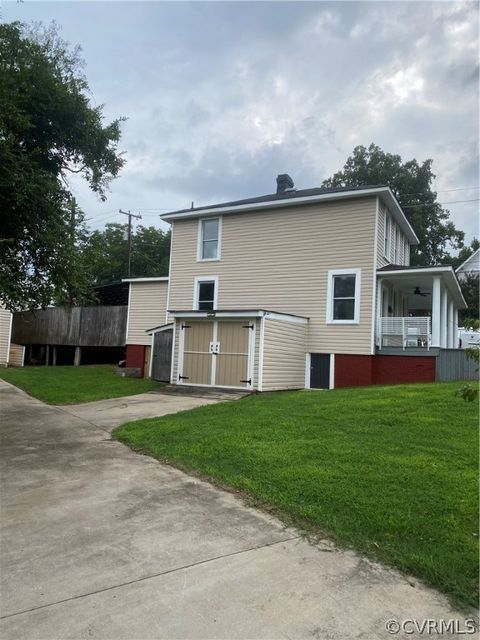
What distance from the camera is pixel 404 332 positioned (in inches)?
581

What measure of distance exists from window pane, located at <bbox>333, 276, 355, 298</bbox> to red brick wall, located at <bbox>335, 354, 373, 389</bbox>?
2.00 m

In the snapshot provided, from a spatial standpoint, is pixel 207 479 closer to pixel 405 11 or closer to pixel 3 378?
pixel 405 11

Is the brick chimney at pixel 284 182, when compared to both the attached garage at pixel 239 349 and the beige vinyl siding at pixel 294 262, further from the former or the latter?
the attached garage at pixel 239 349

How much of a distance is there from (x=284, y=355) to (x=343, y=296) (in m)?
2.84

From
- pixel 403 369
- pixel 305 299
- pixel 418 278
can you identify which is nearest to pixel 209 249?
pixel 305 299

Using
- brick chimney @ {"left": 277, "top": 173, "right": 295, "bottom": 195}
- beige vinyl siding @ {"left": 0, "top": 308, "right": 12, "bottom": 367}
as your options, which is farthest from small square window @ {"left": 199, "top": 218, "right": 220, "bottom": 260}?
beige vinyl siding @ {"left": 0, "top": 308, "right": 12, "bottom": 367}

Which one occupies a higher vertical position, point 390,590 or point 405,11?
point 405,11

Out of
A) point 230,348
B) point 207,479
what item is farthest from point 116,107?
point 207,479

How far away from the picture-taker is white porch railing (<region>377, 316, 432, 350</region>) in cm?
1469

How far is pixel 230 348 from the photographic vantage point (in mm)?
14477

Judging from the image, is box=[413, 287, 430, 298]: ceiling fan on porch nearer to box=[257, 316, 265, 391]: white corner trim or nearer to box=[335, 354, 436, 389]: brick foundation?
box=[335, 354, 436, 389]: brick foundation

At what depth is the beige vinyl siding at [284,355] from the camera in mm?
14305

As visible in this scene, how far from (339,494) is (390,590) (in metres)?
1.52

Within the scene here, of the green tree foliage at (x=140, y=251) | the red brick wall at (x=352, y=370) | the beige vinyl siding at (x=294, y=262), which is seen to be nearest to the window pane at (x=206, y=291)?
the beige vinyl siding at (x=294, y=262)
